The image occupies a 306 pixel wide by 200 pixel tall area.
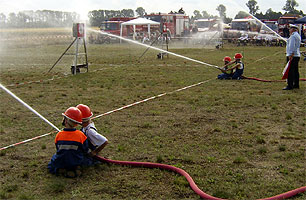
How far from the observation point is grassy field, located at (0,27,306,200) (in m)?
4.88

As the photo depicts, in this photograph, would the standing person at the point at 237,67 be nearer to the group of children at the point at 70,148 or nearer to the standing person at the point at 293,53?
the standing person at the point at 293,53

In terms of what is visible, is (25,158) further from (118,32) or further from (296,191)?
(118,32)

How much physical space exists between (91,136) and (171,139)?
70.9 inches

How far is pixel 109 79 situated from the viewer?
48.4 feet

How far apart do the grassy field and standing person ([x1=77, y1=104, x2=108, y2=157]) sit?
1.01 feet

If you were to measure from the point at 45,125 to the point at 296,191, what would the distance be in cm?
553

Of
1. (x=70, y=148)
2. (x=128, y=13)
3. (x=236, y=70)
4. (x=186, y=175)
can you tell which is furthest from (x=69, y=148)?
(x=128, y=13)

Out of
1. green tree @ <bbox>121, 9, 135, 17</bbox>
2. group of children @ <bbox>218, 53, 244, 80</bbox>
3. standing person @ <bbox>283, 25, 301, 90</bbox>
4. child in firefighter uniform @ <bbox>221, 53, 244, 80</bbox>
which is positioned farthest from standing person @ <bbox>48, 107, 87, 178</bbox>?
green tree @ <bbox>121, 9, 135, 17</bbox>

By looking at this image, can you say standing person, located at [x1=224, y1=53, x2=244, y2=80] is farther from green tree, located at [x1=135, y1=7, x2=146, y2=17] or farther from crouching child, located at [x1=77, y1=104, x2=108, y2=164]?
green tree, located at [x1=135, y1=7, x2=146, y2=17]

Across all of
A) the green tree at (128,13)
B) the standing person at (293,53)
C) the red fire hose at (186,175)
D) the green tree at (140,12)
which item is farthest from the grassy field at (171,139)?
the green tree at (128,13)

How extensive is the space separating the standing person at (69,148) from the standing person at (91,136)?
11.7 inches

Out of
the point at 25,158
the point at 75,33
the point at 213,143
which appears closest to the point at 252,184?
the point at 213,143

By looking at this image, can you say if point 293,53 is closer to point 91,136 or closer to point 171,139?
point 171,139

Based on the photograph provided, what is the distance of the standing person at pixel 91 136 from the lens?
5652 millimetres
